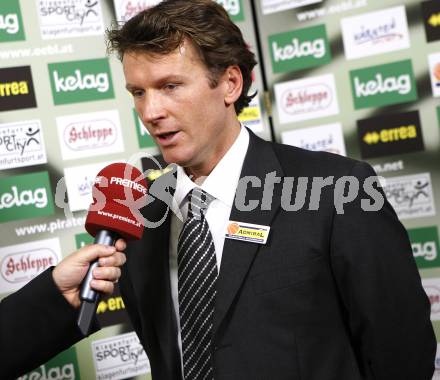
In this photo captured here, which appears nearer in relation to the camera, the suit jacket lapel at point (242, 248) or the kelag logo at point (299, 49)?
the suit jacket lapel at point (242, 248)

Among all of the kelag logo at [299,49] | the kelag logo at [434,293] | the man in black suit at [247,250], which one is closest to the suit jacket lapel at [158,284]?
the man in black suit at [247,250]

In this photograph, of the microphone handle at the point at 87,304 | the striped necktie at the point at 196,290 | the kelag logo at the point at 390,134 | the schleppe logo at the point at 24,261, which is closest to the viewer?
the microphone handle at the point at 87,304

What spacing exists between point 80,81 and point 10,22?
0.31m

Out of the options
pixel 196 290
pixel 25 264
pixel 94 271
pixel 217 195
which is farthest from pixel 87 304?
pixel 25 264

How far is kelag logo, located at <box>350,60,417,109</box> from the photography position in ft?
7.92

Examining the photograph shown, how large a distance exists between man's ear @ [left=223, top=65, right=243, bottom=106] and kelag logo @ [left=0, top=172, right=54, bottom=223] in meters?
1.06

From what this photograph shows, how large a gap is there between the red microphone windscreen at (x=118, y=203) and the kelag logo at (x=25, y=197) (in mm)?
1068

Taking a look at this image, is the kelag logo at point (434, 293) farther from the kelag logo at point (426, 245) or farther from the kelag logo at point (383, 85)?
the kelag logo at point (383, 85)

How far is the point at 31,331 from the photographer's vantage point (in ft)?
4.39

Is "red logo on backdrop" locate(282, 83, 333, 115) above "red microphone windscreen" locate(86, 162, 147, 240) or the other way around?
above

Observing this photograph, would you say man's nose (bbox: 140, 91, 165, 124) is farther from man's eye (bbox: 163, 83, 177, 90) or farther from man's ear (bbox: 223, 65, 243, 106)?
man's ear (bbox: 223, 65, 243, 106)

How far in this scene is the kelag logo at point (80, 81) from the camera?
231 centimetres

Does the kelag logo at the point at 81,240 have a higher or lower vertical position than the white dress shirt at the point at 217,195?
lower

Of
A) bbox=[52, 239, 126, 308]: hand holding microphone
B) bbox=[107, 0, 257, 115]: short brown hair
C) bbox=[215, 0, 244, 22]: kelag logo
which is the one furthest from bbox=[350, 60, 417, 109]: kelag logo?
bbox=[52, 239, 126, 308]: hand holding microphone
